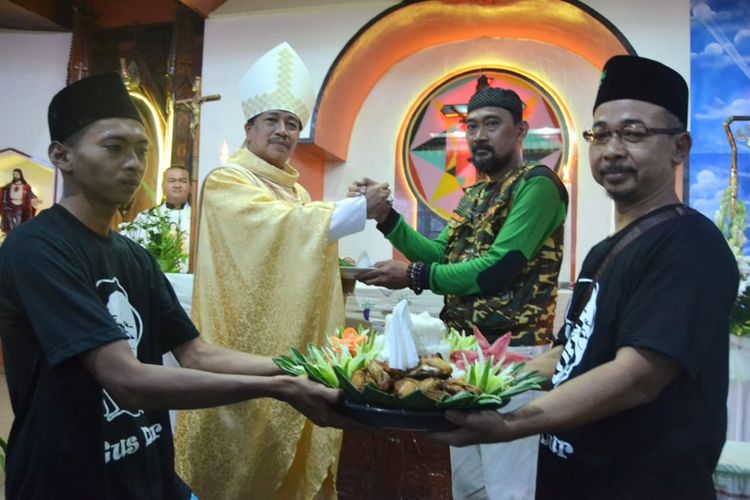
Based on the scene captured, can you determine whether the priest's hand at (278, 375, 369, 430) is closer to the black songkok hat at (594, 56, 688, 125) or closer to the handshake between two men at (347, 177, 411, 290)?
the black songkok hat at (594, 56, 688, 125)

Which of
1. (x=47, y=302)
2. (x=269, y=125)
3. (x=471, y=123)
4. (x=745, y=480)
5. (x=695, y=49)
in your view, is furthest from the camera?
(x=695, y=49)

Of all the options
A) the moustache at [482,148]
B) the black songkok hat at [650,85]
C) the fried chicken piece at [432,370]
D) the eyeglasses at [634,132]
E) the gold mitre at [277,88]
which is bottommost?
the fried chicken piece at [432,370]

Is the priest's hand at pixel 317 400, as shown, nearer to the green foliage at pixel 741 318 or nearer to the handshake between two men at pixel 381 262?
the handshake between two men at pixel 381 262

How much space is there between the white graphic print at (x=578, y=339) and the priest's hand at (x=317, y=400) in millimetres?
439

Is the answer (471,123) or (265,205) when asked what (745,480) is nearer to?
(471,123)

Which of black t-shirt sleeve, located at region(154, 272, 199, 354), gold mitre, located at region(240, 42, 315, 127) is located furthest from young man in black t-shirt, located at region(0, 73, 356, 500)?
gold mitre, located at region(240, 42, 315, 127)

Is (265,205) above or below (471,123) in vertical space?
below

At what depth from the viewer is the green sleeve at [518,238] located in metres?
2.26

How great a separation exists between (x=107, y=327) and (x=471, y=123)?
61.9 inches

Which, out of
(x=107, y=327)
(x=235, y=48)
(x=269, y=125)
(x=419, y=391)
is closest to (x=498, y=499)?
(x=419, y=391)

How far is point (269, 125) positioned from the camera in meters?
2.94

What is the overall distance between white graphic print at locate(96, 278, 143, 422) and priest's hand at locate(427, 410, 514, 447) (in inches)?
29.8

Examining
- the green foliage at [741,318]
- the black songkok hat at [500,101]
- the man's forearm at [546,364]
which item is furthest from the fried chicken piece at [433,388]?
the green foliage at [741,318]

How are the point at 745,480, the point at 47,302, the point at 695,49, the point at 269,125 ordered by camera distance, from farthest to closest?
the point at 695,49, the point at 269,125, the point at 745,480, the point at 47,302
